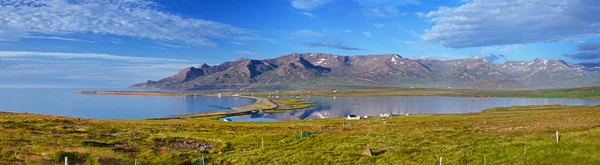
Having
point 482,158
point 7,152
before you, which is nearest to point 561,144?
point 482,158

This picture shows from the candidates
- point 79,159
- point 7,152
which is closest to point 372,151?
point 79,159

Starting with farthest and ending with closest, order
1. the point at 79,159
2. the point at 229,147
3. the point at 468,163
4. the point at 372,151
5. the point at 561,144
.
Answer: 1. the point at 229,147
2. the point at 372,151
3. the point at 79,159
4. the point at 561,144
5. the point at 468,163

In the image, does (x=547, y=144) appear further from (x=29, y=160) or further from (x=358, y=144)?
(x=29, y=160)

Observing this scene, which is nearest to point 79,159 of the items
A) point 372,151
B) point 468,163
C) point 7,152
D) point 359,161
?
point 7,152

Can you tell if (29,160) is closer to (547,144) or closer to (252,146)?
(252,146)

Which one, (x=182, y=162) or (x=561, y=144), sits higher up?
(x=561, y=144)

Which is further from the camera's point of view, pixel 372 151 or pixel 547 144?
pixel 372 151

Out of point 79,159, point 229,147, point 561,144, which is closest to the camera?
point 561,144

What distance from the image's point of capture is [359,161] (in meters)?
31.1

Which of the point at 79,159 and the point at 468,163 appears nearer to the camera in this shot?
the point at 468,163

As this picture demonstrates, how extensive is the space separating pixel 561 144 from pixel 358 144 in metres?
18.4

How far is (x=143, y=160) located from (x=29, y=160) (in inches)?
335

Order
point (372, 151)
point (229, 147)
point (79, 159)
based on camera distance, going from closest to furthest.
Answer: point (79, 159)
point (372, 151)
point (229, 147)

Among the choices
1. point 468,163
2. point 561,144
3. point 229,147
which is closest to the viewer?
point 468,163
